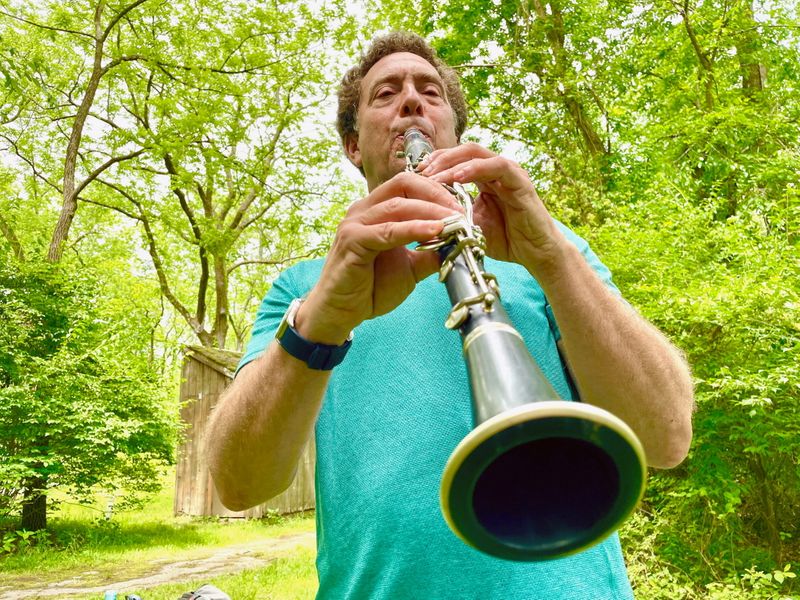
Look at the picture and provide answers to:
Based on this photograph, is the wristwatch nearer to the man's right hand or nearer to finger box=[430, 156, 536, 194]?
the man's right hand

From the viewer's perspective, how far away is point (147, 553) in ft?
31.8

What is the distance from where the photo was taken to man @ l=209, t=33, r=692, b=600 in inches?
53.7

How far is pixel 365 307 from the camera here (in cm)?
140

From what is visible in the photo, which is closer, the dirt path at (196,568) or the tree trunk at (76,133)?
the dirt path at (196,568)

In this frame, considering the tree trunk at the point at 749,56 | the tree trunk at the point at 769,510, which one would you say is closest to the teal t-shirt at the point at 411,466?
the tree trunk at the point at 769,510

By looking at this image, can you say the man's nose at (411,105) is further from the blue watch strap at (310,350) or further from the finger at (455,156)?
the blue watch strap at (310,350)

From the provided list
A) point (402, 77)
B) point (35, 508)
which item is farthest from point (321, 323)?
point (35, 508)

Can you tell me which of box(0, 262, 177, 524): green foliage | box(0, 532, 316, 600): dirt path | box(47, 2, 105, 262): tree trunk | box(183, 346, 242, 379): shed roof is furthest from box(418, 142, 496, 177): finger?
box(183, 346, 242, 379): shed roof

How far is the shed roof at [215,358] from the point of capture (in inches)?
568

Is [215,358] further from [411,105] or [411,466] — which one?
[411,466]

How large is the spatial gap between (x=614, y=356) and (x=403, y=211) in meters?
0.64

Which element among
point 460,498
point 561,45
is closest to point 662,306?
point 460,498

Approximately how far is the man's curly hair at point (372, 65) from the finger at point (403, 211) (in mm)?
1382

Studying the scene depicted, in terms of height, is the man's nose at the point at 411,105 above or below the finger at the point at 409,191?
above
